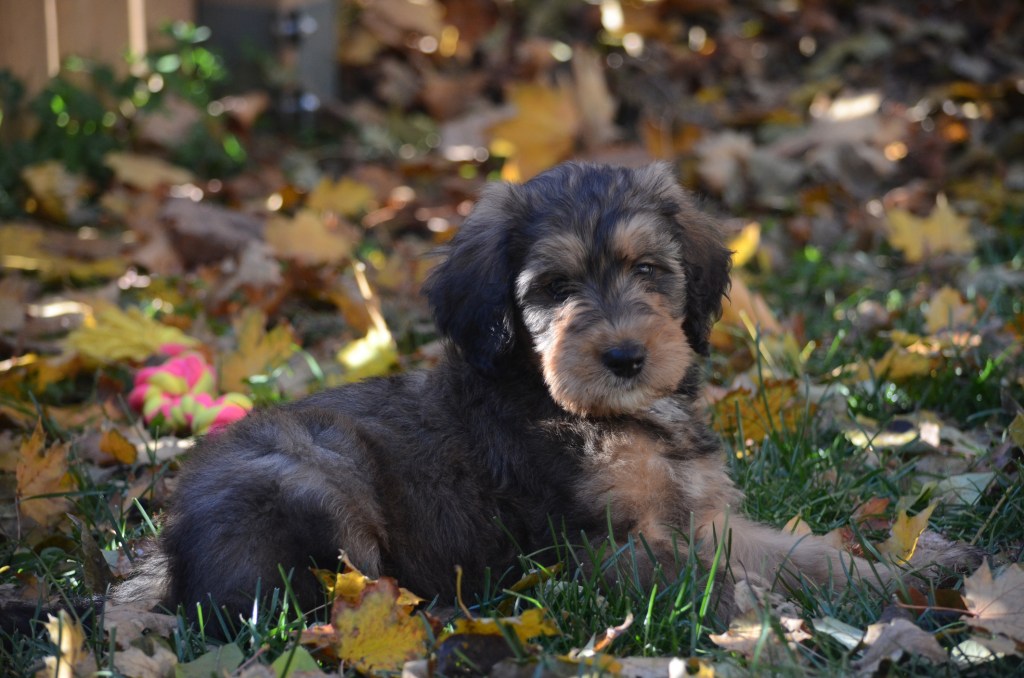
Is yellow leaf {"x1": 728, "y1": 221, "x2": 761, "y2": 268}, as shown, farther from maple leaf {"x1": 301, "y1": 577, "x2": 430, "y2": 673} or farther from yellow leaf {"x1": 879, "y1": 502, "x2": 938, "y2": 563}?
maple leaf {"x1": 301, "y1": 577, "x2": 430, "y2": 673}

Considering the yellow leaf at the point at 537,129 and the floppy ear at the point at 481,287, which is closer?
the floppy ear at the point at 481,287

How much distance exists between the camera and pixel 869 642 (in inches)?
111

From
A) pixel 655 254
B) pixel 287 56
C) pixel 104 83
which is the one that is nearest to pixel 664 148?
pixel 287 56

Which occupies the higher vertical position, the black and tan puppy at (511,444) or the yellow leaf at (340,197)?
the black and tan puppy at (511,444)

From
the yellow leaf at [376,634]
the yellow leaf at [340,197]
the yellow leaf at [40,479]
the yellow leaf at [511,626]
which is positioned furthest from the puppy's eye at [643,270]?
the yellow leaf at [340,197]

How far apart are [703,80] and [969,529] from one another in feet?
20.8

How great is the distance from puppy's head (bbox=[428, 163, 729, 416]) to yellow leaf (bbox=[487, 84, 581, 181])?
3843 millimetres

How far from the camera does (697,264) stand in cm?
396

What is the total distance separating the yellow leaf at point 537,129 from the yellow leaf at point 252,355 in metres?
3.00

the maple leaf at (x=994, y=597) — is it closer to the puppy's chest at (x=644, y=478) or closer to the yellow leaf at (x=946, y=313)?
the puppy's chest at (x=644, y=478)

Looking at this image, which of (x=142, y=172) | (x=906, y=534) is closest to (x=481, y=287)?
(x=906, y=534)

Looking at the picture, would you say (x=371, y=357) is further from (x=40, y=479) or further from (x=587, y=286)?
(x=587, y=286)

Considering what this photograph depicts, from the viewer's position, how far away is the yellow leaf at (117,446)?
4.32m

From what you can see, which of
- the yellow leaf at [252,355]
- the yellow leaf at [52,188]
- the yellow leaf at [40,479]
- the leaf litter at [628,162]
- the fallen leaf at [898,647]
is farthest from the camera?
the yellow leaf at [52,188]
